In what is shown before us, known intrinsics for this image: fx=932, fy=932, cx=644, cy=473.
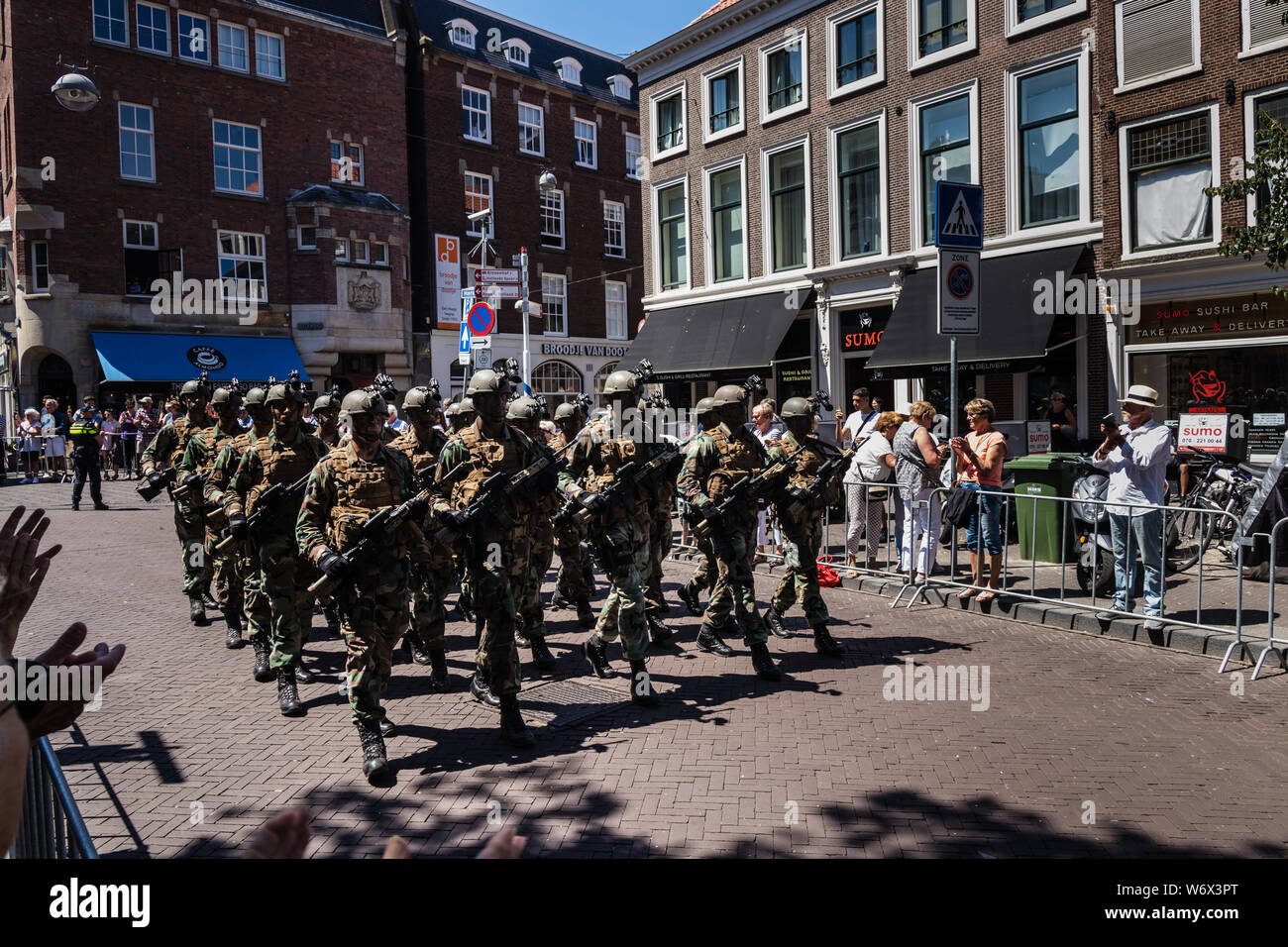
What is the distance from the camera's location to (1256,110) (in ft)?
48.0

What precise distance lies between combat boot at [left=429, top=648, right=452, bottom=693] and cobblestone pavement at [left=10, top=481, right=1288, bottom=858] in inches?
4.6

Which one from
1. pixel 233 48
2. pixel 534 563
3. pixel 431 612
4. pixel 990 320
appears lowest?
pixel 431 612

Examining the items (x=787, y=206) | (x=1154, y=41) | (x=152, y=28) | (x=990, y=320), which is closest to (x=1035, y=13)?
(x=1154, y=41)

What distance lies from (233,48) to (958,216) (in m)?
27.6

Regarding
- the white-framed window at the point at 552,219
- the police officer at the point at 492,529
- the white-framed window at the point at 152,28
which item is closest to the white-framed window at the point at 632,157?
the white-framed window at the point at 552,219

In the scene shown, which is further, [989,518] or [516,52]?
[516,52]

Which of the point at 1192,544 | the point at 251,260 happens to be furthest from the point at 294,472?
the point at 251,260

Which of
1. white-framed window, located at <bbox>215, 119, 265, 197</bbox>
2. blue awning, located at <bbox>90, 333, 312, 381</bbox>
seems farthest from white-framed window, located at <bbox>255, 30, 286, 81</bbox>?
blue awning, located at <bbox>90, 333, 312, 381</bbox>

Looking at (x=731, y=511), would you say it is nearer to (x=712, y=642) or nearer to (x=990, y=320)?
(x=712, y=642)

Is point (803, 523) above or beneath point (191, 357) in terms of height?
beneath

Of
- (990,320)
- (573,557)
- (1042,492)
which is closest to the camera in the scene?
(573,557)

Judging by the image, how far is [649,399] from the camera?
758 centimetres
